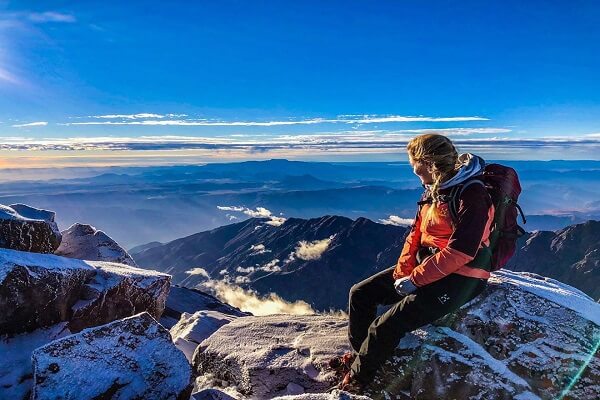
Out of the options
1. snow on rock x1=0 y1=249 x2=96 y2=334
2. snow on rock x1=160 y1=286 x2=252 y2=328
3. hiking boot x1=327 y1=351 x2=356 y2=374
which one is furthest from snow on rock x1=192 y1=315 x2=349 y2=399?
snow on rock x1=160 y1=286 x2=252 y2=328

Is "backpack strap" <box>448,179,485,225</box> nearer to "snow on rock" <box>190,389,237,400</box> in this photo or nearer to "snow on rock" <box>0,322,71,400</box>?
"snow on rock" <box>190,389,237,400</box>

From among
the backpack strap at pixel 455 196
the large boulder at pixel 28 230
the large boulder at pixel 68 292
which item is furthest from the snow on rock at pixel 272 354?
the large boulder at pixel 28 230

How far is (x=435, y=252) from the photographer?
922 centimetres

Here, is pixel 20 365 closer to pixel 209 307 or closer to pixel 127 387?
pixel 127 387

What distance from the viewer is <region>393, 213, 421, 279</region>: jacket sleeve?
9852 millimetres

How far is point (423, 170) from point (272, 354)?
593 cm

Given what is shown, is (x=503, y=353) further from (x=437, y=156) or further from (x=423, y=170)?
(x=437, y=156)

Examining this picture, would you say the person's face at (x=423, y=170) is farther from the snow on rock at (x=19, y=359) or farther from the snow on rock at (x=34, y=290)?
the snow on rock at (x=34, y=290)

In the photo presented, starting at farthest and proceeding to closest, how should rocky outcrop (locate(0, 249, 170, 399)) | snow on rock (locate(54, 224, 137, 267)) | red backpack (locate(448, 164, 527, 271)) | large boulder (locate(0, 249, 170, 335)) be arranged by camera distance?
snow on rock (locate(54, 224, 137, 267))
large boulder (locate(0, 249, 170, 335))
rocky outcrop (locate(0, 249, 170, 399))
red backpack (locate(448, 164, 527, 271))

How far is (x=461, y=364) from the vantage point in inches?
387

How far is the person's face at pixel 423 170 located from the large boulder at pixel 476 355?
142 inches

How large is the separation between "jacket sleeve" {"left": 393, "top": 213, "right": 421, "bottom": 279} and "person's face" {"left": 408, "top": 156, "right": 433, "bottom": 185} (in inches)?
40.3

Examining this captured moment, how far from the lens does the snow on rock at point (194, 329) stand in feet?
47.7

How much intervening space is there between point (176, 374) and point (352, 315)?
4008 mm
